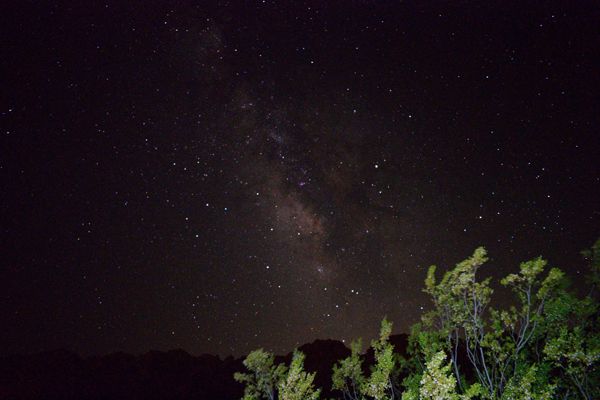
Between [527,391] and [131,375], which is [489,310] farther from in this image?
[131,375]

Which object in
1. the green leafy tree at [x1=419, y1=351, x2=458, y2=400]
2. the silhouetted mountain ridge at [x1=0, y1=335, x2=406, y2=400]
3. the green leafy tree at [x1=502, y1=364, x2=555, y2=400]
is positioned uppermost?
the silhouetted mountain ridge at [x1=0, y1=335, x2=406, y2=400]

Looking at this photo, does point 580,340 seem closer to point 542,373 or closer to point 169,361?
point 542,373

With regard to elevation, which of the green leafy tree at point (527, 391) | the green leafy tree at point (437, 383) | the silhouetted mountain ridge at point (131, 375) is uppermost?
the silhouetted mountain ridge at point (131, 375)

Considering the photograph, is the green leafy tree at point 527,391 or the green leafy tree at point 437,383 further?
the green leafy tree at point 527,391

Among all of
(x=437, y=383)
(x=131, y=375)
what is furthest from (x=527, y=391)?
(x=131, y=375)

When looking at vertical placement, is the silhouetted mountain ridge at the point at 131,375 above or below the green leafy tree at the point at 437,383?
above

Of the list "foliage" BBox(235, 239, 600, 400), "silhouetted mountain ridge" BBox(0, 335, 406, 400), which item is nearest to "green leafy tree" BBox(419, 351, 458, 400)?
"foliage" BBox(235, 239, 600, 400)

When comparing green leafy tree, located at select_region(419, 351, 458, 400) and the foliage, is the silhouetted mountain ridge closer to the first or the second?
the foliage

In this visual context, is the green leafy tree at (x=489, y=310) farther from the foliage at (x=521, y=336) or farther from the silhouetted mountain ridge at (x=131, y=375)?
the silhouetted mountain ridge at (x=131, y=375)

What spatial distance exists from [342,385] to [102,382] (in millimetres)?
53284

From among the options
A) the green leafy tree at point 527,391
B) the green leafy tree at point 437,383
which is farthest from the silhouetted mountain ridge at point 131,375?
the green leafy tree at point 437,383

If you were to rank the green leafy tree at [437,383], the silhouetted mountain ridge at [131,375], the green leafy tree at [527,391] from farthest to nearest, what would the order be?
1. the silhouetted mountain ridge at [131,375]
2. the green leafy tree at [527,391]
3. the green leafy tree at [437,383]

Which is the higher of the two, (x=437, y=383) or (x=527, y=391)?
(x=437, y=383)

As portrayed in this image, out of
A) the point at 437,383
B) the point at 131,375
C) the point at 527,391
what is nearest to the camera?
the point at 437,383
